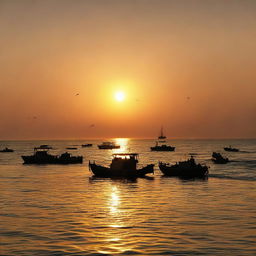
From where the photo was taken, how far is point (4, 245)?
23500 mm

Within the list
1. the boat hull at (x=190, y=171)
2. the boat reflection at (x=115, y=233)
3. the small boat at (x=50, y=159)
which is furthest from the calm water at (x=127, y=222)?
the small boat at (x=50, y=159)

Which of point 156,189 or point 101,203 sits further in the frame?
point 156,189

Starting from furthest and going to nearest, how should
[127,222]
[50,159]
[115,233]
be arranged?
[50,159]
[127,222]
[115,233]

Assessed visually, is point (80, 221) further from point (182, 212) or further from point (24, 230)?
point (182, 212)

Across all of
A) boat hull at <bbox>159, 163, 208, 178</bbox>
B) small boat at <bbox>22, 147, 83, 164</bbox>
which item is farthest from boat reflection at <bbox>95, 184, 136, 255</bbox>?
small boat at <bbox>22, 147, 83, 164</bbox>

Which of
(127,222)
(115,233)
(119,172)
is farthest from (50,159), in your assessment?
(115,233)

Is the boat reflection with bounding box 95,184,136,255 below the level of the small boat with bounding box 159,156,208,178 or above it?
below

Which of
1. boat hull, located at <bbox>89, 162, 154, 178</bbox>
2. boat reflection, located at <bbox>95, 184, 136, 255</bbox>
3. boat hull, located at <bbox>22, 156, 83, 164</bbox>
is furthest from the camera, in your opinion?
boat hull, located at <bbox>22, 156, 83, 164</bbox>

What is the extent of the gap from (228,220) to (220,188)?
79.2 ft

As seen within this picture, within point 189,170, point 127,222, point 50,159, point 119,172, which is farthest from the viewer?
point 50,159

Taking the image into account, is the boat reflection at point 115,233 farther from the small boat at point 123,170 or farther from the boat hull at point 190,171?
the boat hull at point 190,171

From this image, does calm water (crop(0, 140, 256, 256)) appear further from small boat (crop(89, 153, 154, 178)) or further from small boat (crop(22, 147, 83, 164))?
small boat (crop(22, 147, 83, 164))

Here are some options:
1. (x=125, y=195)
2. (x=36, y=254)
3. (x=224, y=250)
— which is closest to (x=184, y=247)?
(x=224, y=250)

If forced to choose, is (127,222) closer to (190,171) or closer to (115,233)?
→ (115,233)
